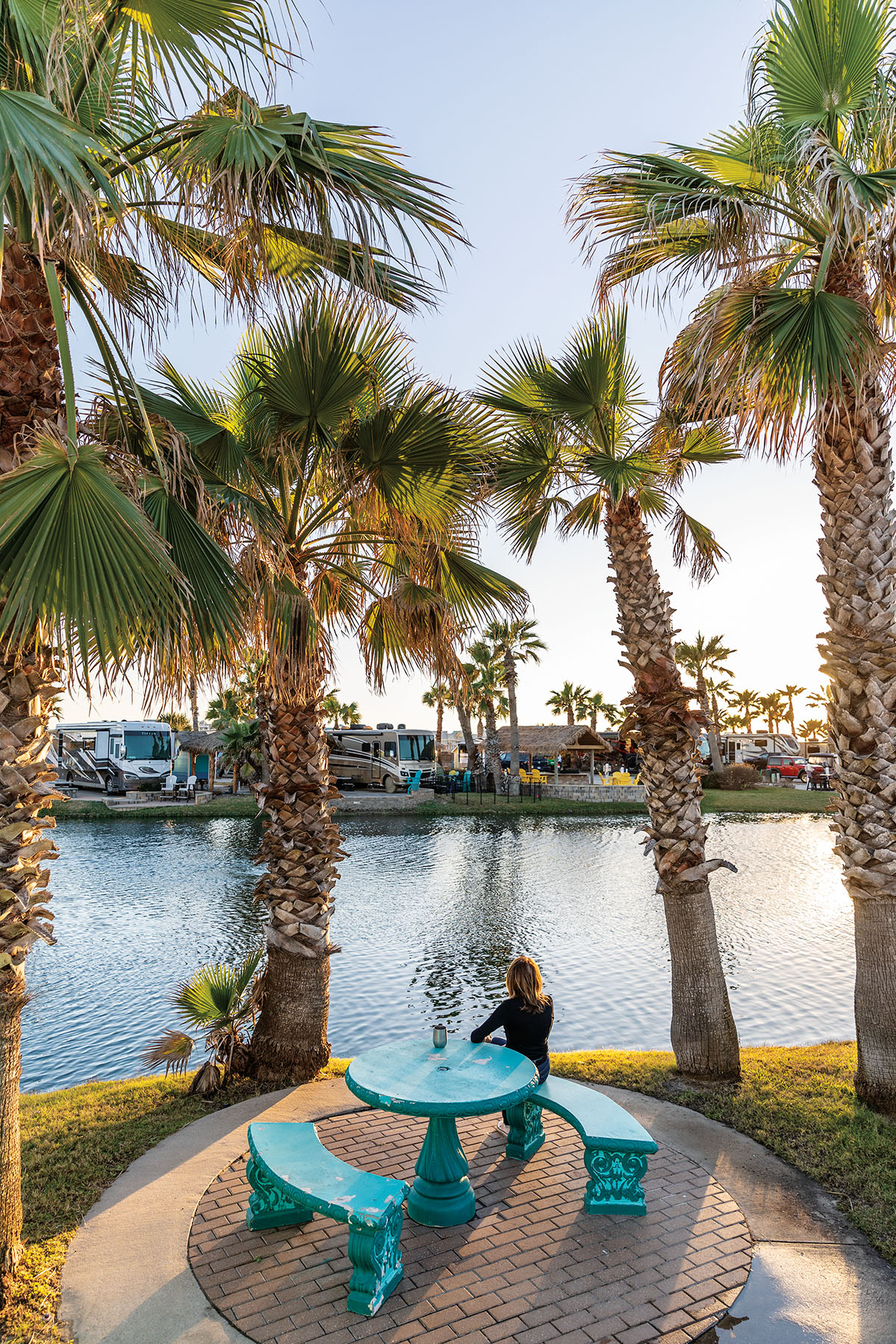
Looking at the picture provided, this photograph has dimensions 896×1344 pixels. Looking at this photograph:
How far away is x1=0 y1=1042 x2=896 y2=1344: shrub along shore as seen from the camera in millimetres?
4371

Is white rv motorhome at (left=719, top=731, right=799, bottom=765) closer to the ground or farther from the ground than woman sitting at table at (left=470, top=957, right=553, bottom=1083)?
farther from the ground

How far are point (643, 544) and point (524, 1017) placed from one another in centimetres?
413

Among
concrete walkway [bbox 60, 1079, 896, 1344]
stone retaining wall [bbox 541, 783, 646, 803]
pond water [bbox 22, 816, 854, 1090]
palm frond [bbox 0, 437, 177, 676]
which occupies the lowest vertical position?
pond water [bbox 22, 816, 854, 1090]

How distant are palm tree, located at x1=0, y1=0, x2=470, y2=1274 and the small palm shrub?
2714 mm

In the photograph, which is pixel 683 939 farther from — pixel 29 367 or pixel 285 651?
pixel 29 367

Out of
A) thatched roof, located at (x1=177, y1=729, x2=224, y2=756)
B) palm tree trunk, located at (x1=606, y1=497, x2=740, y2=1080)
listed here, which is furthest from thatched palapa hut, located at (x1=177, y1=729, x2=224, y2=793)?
palm tree trunk, located at (x1=606, y1=497, x2=740, y2=1080)

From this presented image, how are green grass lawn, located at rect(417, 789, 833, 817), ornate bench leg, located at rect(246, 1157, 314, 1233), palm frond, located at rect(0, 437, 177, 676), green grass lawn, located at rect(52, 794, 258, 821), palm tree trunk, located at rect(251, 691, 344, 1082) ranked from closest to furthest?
1. palm frond, located at rect(0, 437, 177, 676)
2. ornate bench leg, located at rect(246, 1157, 314, 1233)
3. palm tree trunk, located at rect(251, 691, 344, 1082)
4. green grass lawn, located at rect(52, 794, 258, 821)
5. green grass lawn, located at rect(417, 789, 833, 817)

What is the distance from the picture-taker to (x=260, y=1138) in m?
4.62

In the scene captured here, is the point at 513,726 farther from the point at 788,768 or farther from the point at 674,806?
the point at 674,806

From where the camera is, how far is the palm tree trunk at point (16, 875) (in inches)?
153

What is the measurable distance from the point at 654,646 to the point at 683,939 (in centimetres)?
245

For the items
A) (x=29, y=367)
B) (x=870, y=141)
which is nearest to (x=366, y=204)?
(x=29, y=367)

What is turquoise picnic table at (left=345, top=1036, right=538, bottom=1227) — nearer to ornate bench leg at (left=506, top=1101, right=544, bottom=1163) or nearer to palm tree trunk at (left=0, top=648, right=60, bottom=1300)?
ornate bench leg at (left=506, top=1101, right=544, bottom=1163)

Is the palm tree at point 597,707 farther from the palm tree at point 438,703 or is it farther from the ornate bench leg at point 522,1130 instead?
the ornate bench leg at point 522,1130
